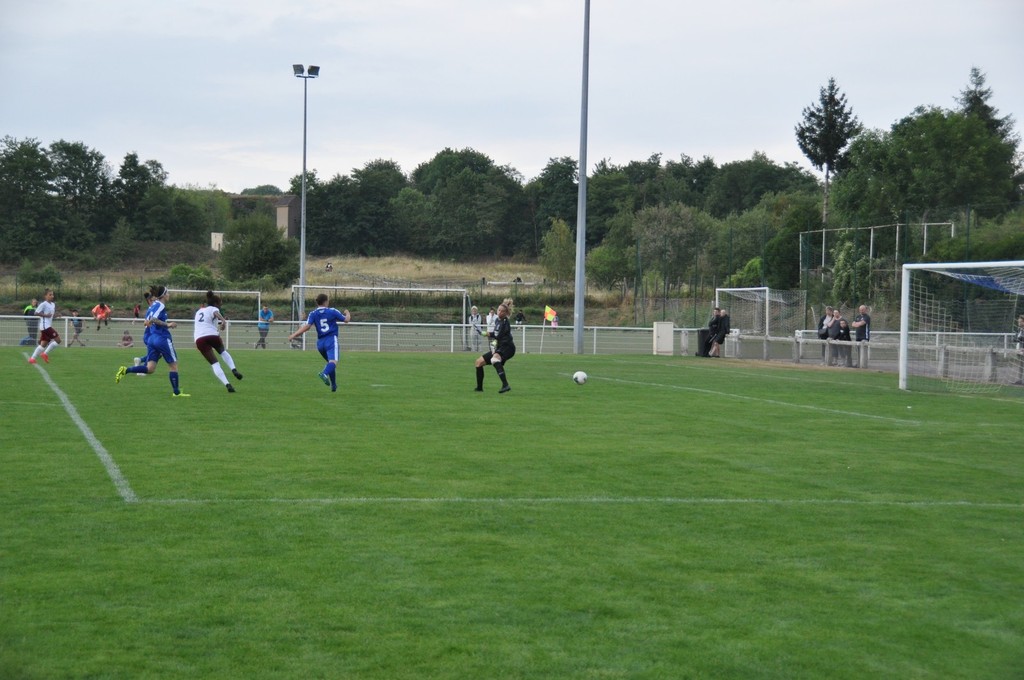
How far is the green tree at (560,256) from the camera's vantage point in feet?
260

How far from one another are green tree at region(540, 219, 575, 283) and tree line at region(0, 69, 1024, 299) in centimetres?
20

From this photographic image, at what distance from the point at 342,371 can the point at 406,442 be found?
45.7 ft

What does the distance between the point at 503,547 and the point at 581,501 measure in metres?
1.84

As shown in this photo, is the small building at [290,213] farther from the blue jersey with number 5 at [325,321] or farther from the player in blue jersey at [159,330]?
the player in blue jersey at [159,330]

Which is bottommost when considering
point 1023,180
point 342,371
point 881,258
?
point 342,371

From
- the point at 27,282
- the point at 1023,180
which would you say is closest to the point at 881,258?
the point at 1023,180

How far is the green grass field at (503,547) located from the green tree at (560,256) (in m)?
64.1

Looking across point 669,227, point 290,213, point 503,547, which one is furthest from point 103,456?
point 290,213

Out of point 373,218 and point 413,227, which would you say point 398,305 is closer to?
point 373,218

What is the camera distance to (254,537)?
733cm

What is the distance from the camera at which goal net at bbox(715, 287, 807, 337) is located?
1489 inches

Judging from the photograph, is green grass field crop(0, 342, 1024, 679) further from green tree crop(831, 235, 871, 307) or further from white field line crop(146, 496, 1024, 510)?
green tree crop(831, 235, 871, 307)

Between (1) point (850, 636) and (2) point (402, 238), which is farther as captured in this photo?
(2) point (402, 238)

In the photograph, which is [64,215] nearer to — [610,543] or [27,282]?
[27,282]
